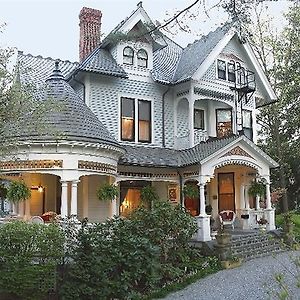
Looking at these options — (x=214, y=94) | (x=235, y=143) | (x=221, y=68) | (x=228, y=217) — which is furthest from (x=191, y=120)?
(x=228, y=217)

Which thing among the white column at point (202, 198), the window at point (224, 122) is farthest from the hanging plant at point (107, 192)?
the window at point (224, 122)

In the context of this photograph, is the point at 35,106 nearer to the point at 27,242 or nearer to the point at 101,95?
the point at 27,242

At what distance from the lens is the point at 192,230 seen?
44.2ft

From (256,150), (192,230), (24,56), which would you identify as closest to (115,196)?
(192,230)

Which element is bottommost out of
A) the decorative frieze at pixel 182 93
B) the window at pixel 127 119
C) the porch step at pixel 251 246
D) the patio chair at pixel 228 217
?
the porch step at pixel 251 246

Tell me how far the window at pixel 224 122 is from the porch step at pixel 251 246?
5529 mm

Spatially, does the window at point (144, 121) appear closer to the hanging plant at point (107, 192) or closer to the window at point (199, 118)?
the window at point (199, 118)

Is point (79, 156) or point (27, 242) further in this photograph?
point (79, 156)

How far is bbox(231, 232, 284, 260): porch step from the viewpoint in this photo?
15297 mm

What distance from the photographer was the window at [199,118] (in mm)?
20453

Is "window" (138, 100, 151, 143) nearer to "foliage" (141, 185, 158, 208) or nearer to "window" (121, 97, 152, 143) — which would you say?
"window" (121, 97, 152, 143)

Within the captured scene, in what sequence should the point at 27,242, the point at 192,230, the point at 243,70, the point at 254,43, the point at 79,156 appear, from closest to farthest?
the point at 27,242
the point at 192,230
the point at 79,156
the point at 243,70
the point at 254,43

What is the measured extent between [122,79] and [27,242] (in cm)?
961

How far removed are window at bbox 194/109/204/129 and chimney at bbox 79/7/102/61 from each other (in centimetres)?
550
